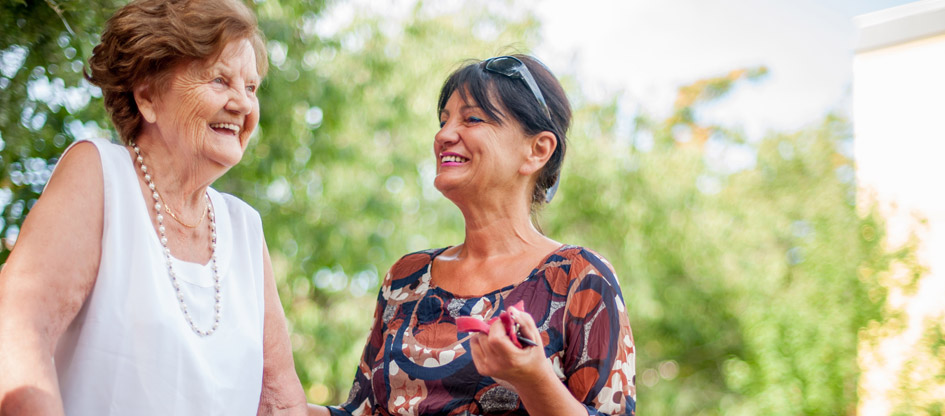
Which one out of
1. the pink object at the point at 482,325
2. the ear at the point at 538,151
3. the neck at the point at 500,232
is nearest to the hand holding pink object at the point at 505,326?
the pink object at the point at 482,325

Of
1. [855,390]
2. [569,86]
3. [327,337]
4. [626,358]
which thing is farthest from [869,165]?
[626,358]

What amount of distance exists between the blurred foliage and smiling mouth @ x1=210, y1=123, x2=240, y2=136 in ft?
3.20

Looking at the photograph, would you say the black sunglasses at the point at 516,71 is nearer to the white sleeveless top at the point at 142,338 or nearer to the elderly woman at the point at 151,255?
the elderly woman at the point at 151,255

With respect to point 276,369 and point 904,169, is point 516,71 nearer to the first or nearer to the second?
point 276,369

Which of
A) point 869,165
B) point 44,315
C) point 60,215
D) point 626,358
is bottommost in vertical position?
point 869,165

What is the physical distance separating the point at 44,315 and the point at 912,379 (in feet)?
33.8

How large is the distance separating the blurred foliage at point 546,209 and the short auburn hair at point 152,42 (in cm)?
102

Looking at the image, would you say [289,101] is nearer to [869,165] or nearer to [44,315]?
[44,315]

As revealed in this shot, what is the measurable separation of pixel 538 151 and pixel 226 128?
0.90 m

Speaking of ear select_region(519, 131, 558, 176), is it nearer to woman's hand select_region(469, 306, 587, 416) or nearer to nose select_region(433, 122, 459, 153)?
nose select_region(433, 122, 459, 153)

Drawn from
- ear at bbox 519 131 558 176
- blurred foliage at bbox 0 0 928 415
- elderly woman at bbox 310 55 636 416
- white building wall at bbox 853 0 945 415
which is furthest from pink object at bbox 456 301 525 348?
white building wall at bbox 853 0 945 415

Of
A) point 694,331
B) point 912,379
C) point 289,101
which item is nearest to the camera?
point 289,101

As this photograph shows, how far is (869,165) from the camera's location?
1131 centimetres

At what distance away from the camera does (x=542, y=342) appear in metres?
2.00
